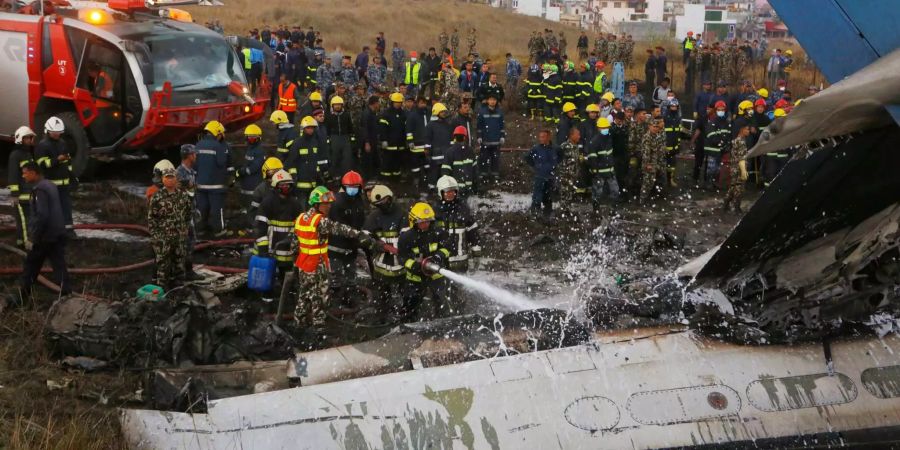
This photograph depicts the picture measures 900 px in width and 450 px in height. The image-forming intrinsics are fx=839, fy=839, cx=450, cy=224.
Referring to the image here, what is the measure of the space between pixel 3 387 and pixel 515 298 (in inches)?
202

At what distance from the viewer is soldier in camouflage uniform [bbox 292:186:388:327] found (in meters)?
8.55

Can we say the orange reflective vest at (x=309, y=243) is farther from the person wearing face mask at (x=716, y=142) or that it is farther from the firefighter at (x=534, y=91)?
the firefighter at (x=534, y=91)

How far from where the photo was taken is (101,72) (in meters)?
13.8

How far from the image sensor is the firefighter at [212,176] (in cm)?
1170

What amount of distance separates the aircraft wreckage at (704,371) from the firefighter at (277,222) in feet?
10.6

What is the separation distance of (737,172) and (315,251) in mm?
8222

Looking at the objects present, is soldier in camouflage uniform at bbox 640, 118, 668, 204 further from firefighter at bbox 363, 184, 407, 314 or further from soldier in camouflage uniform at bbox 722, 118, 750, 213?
firefighter at bbox 363, 184, 407, 314

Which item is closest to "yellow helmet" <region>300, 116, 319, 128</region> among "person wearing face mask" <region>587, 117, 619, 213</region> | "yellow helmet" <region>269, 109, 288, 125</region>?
"yellow helmet" <region>269, 109, 288, 125</region>

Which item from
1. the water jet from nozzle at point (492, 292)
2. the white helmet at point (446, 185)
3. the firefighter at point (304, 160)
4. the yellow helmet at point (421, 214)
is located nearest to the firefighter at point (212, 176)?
the firefighter at point (304, 160)

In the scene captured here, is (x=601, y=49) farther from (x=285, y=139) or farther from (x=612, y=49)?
(x=285, y=139)

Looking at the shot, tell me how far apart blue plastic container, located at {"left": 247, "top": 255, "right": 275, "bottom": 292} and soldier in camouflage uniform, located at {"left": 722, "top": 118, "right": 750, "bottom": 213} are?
8123mm

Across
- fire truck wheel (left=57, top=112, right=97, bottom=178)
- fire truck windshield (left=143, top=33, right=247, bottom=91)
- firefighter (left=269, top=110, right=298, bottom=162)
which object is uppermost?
fire truck windshield (left=143, top=33, right=247, bottom=91)

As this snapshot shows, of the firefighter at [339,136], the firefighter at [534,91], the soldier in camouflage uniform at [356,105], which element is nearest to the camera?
the firefighter at [339,136]

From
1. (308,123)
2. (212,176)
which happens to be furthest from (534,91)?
(212,176)
